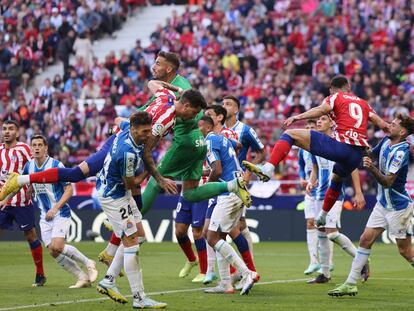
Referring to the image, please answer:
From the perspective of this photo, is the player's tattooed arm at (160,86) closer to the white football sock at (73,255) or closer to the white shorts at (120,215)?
the white shorts at (120,215)

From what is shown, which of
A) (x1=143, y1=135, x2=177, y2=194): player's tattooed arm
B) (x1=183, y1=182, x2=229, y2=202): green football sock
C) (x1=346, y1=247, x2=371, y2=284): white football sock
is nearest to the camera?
(x1=143, y1=135, x2=177, y2=194): player's tattooed arm

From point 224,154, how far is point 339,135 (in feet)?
5.63

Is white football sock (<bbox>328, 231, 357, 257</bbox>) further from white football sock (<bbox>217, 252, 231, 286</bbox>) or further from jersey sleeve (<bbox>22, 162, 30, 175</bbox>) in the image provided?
jersey sleeve (<bbox>22, 162, 30, 175</bbox>)

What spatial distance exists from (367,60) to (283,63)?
310 centimetres

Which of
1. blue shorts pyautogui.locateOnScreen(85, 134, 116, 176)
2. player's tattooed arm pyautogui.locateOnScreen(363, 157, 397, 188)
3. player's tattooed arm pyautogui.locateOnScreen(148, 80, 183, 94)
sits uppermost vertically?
player's tattooed arm pyautogui.locateOnScreen(148, 80, 183, 94)

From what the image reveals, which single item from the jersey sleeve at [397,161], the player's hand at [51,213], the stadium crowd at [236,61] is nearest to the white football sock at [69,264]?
the player's hand at [51,213]

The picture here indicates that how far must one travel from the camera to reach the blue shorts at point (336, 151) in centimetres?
1376

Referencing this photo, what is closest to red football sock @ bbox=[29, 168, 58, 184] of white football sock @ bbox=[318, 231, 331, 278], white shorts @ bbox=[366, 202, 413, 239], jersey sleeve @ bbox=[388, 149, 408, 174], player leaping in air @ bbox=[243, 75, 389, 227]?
player leaping in air @ bbox=[243, 75, 389, 227]

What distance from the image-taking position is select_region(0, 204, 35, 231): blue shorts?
16656mm

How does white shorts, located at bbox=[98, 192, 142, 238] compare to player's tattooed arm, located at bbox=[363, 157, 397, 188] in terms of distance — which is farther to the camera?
player's tattooed arm, located at bbox=[363, 157, 397, 188]

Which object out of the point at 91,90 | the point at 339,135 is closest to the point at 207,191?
the point at 339,135

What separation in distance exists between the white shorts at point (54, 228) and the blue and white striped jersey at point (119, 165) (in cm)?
334

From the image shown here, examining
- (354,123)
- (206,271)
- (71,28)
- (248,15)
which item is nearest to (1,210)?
(206,271)

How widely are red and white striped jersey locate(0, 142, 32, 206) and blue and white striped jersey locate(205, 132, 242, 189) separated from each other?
3.54 metres
